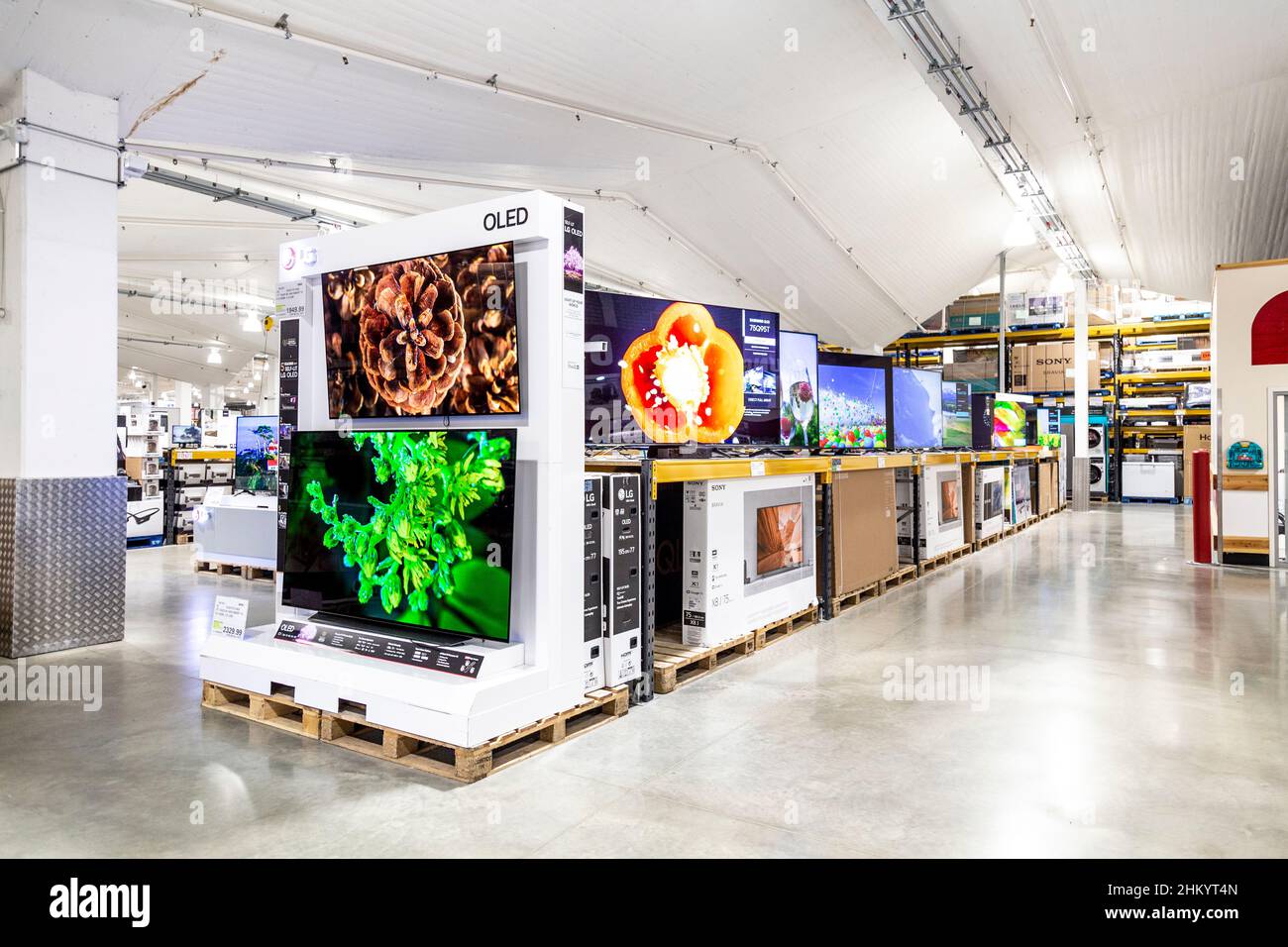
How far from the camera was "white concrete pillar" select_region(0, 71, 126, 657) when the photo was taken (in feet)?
16.5

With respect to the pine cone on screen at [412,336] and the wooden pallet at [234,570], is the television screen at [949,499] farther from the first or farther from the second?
the wooden pallet at [234,570]

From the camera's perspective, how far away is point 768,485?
17.5 ft

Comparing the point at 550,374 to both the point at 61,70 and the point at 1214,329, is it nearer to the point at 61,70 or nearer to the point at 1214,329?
the point at 61,70

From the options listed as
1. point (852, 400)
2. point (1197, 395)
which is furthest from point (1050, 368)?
point (852, 400)

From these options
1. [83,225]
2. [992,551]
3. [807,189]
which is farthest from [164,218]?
[992,551]

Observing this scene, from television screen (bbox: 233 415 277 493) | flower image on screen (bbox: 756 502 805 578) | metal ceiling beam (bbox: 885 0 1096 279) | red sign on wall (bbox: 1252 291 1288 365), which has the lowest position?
flower image on screen (bbox: 756 502 805 578)

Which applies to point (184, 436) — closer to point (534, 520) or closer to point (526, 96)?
point (526, 96)

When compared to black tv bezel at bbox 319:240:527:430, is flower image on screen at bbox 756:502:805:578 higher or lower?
lower

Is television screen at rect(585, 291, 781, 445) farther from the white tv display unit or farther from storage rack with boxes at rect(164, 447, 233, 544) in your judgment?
storage rack with boxes at rect(164, 447, 233, 544)

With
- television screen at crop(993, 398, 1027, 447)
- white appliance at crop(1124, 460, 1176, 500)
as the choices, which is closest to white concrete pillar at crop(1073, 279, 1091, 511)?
white appliance at crop(1124, 460, 1176, 500)

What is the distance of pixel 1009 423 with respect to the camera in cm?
1380

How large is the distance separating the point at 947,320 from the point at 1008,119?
1150cm

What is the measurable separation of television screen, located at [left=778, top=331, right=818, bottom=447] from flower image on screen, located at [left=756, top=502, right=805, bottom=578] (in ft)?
2.66
